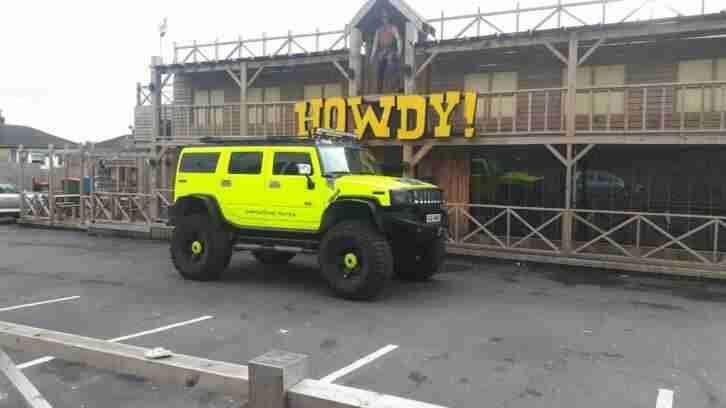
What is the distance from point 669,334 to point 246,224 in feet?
21.2

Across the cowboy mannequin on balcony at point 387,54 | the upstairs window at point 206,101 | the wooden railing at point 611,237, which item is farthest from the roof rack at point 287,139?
the upstairs window at point 206,101

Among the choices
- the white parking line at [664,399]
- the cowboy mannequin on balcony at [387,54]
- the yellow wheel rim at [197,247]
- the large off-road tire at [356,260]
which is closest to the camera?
the white parking line at [664,399]

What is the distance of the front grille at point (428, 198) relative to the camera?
863 cm

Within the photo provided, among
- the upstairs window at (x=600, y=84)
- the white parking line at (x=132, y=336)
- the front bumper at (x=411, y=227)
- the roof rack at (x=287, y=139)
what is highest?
the upstairs window at (x=600, y=84)

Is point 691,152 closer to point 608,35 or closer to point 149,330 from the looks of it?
point 608,35

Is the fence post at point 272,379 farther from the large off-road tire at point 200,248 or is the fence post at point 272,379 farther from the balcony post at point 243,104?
the balcony post at point 243,104

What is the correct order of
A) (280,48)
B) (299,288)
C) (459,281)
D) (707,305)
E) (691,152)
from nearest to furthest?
(707,305) → (299,288) → (459,281) → (691,152) → (280,48)

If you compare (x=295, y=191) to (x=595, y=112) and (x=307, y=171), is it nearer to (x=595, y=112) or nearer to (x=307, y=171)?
(x=307, y=171)

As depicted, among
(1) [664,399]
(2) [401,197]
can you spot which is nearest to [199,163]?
(2) [401,197]

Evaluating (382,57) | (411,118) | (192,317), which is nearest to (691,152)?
(411,118)

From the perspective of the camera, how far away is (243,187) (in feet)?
31.5

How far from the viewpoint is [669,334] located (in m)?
7.00

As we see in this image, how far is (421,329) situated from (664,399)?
9.35 ft

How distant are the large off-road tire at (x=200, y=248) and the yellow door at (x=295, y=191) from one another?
1.02 m
